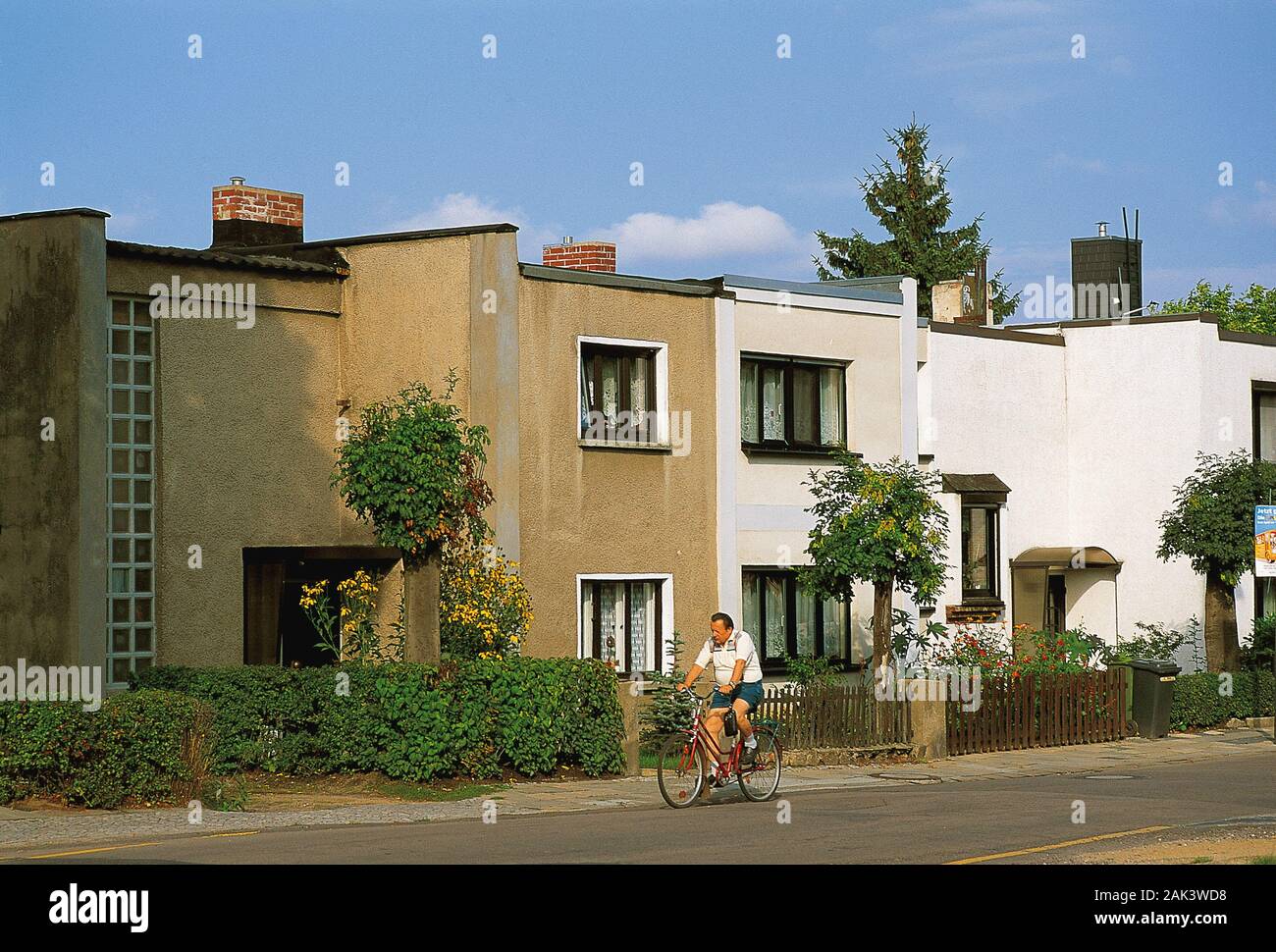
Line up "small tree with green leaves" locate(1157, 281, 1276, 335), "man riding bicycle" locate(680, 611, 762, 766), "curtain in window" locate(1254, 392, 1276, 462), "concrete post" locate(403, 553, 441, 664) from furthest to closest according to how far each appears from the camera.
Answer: "small tree with green leaves" locate(1157, 281, 1276, 335) → "curtain in window" locate(1254, 392, 1276, 462) → "concrete post" locate(403, 553, 441, 664) → "man riding bicycle" locate(680, 611, 762, 766)

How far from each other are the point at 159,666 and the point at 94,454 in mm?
2466

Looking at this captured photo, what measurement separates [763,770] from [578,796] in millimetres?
1962

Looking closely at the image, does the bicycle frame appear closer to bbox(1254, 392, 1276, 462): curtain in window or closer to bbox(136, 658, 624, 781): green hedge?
bbox(136, 658, 624, 781): green hedge

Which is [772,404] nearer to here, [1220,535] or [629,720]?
[629,720]

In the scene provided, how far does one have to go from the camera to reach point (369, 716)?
19578mm

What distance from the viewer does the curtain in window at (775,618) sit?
27.1 metres

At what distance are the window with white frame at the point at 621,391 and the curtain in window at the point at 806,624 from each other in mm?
3764

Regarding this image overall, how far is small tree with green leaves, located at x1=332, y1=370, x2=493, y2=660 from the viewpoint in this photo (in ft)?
64.8

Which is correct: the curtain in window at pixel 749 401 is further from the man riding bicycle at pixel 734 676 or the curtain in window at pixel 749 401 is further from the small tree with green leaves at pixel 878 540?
the man riding bicycle at pixel 734 676

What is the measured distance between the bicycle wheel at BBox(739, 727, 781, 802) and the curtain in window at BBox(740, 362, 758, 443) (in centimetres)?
834

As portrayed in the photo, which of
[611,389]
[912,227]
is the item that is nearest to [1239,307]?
[912,227]

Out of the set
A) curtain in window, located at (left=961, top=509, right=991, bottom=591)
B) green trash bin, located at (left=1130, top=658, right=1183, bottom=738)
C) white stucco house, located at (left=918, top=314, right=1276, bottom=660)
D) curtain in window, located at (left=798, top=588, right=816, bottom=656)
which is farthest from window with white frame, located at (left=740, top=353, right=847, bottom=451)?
green trash bin, located at (left=1130, top=658, right=1183, bottom=738)

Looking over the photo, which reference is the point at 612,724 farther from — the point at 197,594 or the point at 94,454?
the point at 94,454
